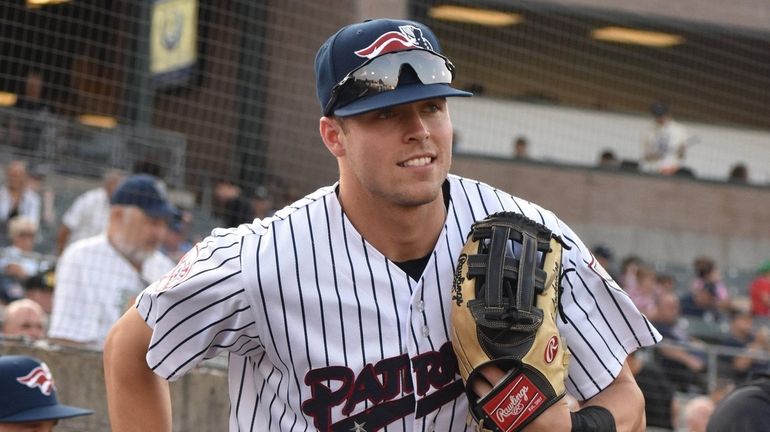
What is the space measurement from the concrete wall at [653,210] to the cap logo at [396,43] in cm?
1425

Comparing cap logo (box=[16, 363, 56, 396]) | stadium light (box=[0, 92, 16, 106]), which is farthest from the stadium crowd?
cap logo (box=[16, 363, 56, 396])

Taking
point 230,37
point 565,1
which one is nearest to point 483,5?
point 565,1

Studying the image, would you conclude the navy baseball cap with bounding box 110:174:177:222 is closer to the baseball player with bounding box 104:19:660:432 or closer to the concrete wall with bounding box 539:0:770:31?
the baseball player with bounding box 104:19:660:432

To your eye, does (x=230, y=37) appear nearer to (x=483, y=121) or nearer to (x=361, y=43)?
(x=483, y=121)

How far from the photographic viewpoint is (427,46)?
128 inches

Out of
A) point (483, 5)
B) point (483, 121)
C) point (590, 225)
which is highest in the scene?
point (483, 5)

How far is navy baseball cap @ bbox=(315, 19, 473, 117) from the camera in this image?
3109mm

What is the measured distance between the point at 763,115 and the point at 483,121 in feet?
16.3

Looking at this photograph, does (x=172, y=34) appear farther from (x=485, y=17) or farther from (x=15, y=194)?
(x=485, y=17)

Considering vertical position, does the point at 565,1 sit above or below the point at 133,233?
above

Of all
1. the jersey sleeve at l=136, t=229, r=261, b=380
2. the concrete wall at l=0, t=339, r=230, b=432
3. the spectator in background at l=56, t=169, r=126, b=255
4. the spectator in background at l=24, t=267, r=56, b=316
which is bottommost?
the spectator in background at l=24, t=267, r=56, b=316

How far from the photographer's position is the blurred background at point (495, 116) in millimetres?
10945

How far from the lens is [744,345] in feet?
40.7

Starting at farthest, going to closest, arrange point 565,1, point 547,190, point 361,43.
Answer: point 547,190
point 565,1
point 361,43
